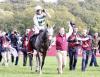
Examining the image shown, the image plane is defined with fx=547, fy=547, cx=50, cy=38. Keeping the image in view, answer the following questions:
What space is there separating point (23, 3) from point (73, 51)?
117 meters

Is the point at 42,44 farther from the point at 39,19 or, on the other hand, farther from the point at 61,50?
the point at 39,19

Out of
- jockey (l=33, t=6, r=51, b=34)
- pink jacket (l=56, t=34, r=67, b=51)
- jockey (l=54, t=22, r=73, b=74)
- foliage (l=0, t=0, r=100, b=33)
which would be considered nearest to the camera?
jockey (l=54, t=22, r=73, b=74)

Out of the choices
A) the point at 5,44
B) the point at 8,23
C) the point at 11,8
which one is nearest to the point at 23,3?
the point at 11,8

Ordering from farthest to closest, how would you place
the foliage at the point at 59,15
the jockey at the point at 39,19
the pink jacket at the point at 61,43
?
the foliage at the point at 59,15 < the jockey at the point at 39,19 < the pink jacket at the point at 61,43

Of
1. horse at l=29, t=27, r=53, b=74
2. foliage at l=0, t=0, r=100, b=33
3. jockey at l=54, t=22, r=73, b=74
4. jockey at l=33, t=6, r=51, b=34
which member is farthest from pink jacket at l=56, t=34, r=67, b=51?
foliage at l=0, t=0, r=100, b=33

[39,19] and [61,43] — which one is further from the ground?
[39,19]

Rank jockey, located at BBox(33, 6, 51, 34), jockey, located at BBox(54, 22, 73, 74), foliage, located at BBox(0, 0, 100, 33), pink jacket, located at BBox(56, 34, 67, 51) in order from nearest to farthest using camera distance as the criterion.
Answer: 1. jockey, located at BBox(54, 22, 73, 74)
2. pink jacket, located at BBox(56, 34, 67, 51)
3. jockey, located at BBox(33, 6, 51, 34)
4. foliage, located at BBox(0, 0, 100, 33)

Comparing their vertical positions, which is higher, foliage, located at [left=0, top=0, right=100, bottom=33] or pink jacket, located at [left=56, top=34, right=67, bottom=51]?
pink jacket, located at [left=56, top=34, right=67, bottom=51]

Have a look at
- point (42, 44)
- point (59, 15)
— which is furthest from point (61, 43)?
point (59, 15)

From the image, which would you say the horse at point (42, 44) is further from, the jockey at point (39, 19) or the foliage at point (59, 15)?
the foliage at point (59, 15)

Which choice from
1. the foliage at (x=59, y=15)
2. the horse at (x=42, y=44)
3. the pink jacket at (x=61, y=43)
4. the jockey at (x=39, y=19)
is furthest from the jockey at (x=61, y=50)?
the foliage at (x=59, y=15)

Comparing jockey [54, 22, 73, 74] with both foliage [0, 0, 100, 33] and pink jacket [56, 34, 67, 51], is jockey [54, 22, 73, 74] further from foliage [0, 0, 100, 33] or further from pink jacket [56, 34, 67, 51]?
foliage [0, 0, 100, 33]

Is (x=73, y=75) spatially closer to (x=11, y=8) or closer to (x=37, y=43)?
(x=37, y=43)

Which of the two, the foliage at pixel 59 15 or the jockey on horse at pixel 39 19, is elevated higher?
the jockey on horse at pixel 39 19
